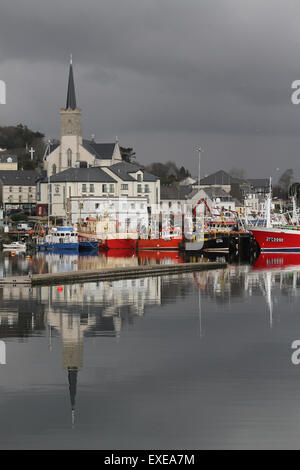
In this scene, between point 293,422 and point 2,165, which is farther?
point 2,165

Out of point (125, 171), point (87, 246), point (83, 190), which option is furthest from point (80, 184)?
point (87, 246)

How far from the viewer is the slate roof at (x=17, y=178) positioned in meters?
124

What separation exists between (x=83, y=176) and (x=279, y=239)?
126 ft

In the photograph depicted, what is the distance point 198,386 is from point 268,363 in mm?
3298

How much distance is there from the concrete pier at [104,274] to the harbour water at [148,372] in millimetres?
4093

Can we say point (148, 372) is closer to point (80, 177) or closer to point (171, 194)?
point (80, 177)

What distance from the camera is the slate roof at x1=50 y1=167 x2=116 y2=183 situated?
4139 inches

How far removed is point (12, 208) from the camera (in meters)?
123

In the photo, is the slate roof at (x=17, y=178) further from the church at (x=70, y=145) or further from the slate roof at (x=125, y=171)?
the slate roof at (x=125, y=171)

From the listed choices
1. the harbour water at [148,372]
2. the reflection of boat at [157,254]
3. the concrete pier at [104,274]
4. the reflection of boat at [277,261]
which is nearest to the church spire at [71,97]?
the reflection of boat at [157,254]
